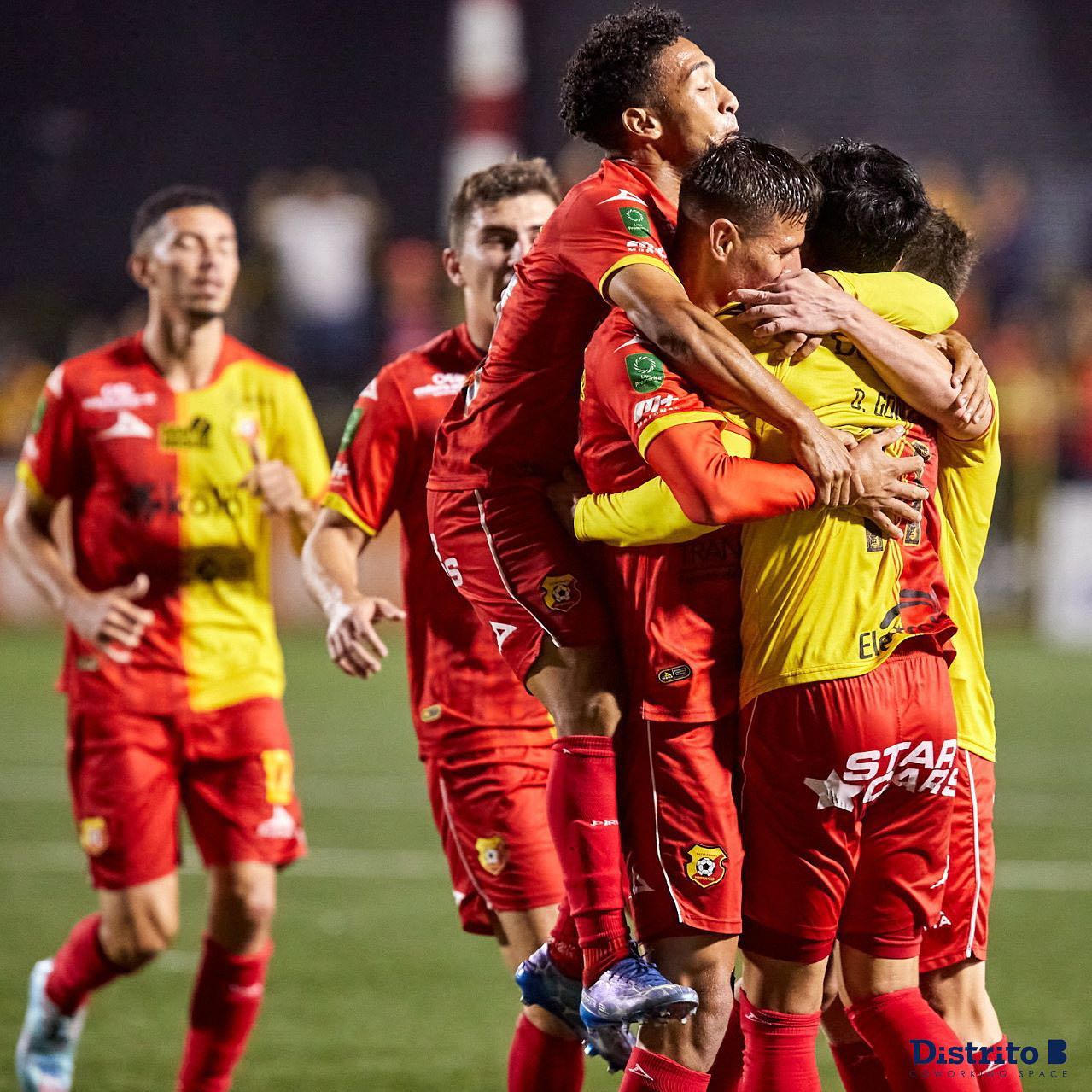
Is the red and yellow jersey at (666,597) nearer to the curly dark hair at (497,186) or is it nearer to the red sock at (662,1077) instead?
the red sock at (662,1077)

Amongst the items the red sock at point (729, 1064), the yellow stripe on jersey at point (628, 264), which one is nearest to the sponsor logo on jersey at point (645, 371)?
the yellow stripe on jersey at point (628, 264)

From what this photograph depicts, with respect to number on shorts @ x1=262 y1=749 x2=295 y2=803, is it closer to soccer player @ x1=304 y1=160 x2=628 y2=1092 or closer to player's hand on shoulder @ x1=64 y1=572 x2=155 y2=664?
player's hand on shoulder @ x1=64 y1=572 x2=155 y2=664

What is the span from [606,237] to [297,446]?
2.19m

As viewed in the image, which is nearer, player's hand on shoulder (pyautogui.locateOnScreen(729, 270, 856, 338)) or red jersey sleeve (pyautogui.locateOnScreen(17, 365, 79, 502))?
player's hand on shoulder (pyautogui.locateOnScreen(729, 270, 856, 338))

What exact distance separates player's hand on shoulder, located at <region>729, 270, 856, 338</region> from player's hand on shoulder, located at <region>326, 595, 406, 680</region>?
1214 mm

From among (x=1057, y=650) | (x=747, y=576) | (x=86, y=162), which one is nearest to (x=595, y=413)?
(x=747, y=576)

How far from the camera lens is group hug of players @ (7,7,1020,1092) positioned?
332 centimetres

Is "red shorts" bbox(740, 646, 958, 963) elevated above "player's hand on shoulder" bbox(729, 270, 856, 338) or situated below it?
below

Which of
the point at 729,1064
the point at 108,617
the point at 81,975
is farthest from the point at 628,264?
the point at 81,975

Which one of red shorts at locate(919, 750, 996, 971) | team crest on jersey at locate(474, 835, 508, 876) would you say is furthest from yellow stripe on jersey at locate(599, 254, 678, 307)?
team crest on jersey at locate(474, 835, 508, 876)

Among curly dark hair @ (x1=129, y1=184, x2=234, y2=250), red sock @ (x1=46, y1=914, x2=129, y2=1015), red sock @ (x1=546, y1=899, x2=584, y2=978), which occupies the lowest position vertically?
red sock @ (x1=46, y1=914, x2=129, y2=1015)

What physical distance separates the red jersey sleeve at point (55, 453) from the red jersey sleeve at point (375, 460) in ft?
3.39

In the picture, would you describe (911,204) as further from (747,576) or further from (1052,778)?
(1052,778)

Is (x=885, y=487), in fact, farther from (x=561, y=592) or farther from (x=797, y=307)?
(x=561, y=592)
